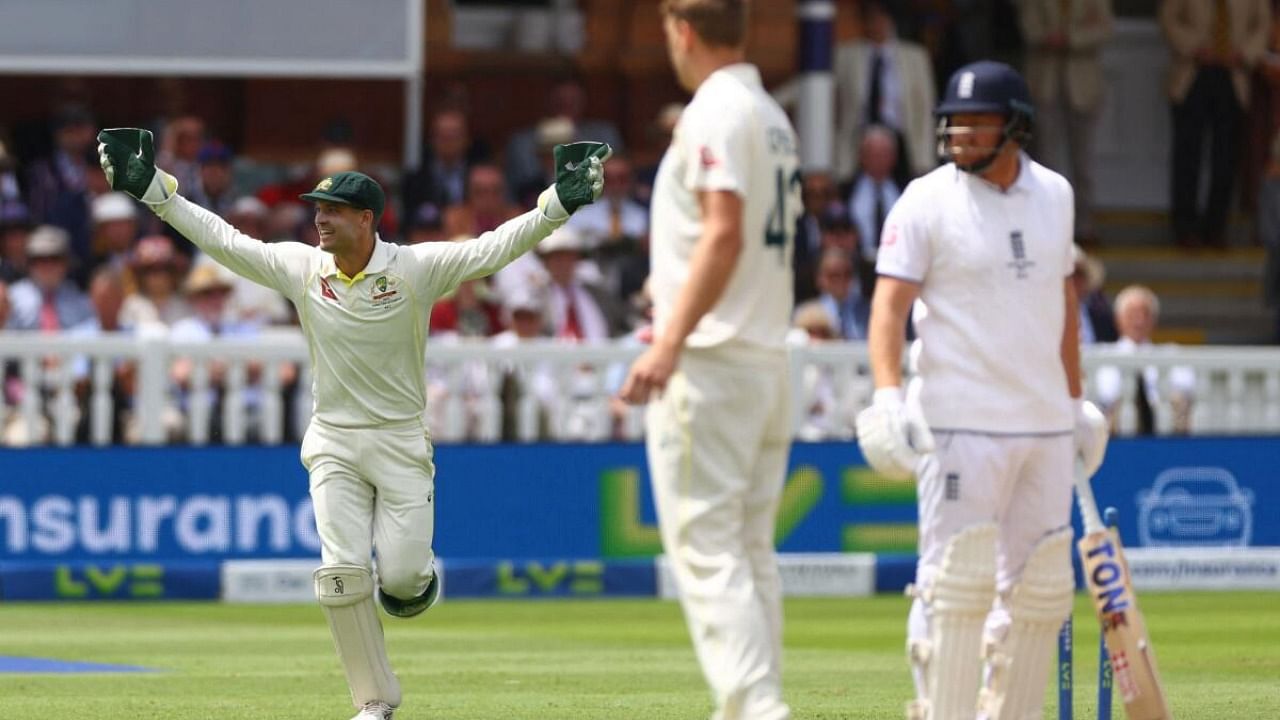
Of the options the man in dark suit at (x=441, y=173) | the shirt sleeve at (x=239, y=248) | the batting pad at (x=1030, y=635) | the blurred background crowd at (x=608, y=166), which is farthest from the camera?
the man in dark suit at (x=441, y=173)

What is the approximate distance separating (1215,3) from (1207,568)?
668 cm

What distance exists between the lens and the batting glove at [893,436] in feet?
22.1

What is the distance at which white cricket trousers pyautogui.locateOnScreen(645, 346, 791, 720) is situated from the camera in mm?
6484

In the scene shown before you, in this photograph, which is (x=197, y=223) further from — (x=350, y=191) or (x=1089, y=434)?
(x=1089, y=434)

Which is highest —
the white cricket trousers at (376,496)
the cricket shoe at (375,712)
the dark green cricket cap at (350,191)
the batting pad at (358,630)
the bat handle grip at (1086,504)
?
the dark green cricket cap at (350,191)

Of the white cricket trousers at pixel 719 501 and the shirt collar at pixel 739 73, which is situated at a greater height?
the shirt collar at pixel 739 73

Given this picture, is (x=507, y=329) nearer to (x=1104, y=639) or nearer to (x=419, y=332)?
(x=419, y=332)

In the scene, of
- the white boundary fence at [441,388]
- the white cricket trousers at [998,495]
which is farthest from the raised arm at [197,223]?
the white boundary fence at [441,388]

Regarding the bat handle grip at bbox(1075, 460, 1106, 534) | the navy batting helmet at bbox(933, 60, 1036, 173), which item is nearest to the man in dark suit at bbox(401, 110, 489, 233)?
the bat handle grip at bbox(1075, 460, 1106, 534)

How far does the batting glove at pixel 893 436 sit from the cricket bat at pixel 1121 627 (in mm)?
580

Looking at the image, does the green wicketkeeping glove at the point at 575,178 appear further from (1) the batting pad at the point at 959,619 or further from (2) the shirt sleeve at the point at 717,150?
(1) the batting pad at the point at 959,619

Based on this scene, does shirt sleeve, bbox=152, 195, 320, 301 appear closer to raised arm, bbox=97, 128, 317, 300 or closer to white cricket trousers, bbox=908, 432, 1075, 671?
raised arm, bbox=97, 128, 317, 300

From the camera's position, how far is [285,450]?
14.0 metres

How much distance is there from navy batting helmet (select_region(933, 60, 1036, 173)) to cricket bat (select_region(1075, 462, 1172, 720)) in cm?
103
